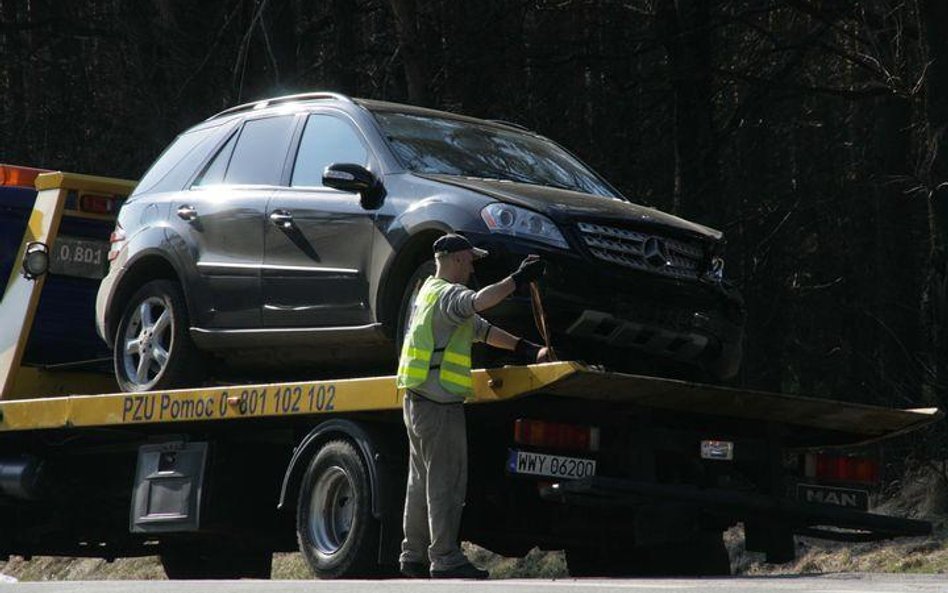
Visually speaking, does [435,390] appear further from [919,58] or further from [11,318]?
[919,58]

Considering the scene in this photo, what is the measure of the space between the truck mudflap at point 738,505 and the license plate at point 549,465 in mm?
69

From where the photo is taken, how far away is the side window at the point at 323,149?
10.9 metres

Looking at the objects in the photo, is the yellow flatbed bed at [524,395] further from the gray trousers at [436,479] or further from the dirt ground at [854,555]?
the dirt ground at [854,555]

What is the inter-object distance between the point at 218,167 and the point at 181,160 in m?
0.48

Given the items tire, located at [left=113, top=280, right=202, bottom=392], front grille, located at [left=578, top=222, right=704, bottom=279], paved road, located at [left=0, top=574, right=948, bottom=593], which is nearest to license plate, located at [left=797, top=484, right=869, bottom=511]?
paved road, located at [left=0, top=574, right=948, bottom=593]

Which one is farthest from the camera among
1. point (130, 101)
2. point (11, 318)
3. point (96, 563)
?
point (130, 101)

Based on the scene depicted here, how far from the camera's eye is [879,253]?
60.0 feet

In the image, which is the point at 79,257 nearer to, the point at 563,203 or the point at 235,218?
the point at 235,218

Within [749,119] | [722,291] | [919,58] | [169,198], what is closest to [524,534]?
[722,291]

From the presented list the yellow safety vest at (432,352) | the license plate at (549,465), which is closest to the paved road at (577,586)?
the license plate at (549,465)

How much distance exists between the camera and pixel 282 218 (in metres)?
10.9

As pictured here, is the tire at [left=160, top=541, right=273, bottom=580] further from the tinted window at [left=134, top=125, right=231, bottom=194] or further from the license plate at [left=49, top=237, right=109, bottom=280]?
the tinted window at [left=134, top=125, right=231, bottom=194]

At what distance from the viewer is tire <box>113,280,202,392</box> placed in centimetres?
1141

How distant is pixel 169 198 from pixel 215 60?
8.48 metres
